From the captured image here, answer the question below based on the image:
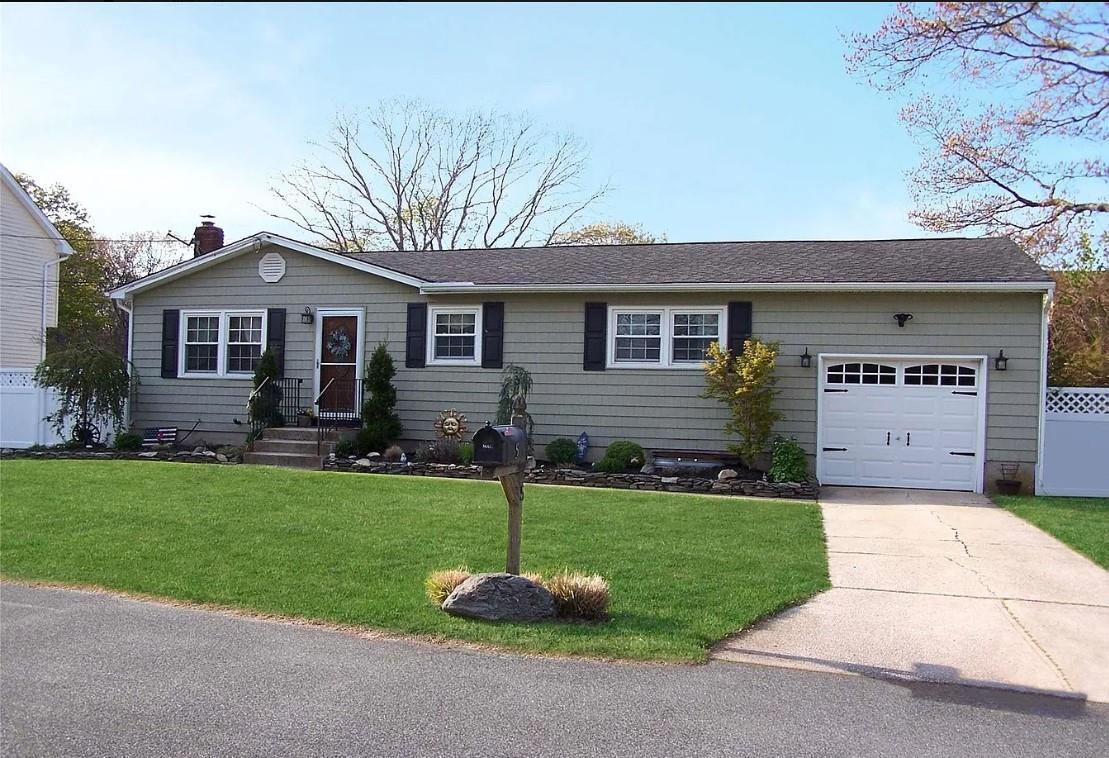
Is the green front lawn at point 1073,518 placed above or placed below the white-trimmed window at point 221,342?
below

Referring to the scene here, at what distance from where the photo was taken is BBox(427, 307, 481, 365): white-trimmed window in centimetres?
1543

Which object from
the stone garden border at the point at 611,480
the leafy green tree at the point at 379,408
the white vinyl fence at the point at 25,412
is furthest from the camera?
the white vinyl fence at the point at 25,412

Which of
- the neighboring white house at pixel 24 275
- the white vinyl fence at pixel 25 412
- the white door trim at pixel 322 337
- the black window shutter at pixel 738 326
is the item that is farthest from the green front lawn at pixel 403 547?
the neighboring white house at pixel 24 275

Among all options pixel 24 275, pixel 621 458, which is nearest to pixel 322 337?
pixel 621 458

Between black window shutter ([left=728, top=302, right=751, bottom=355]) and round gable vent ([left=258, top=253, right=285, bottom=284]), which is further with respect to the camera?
round gable vent ([left=258, top=253, right=285, bottom=284])

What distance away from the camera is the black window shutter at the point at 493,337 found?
1515cm

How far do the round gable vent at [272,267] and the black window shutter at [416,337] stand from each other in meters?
2.77

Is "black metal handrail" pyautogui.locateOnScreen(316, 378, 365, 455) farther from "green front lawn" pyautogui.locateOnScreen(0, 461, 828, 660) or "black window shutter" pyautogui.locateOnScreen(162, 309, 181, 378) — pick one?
"green front lawn" pyautogui.locateOnScreen(0, 461, 828, 660)

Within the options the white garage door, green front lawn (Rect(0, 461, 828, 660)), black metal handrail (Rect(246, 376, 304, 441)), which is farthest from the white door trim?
the white garage door

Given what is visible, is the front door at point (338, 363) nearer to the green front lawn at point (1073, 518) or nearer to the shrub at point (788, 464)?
the shrub at point (788, 464)

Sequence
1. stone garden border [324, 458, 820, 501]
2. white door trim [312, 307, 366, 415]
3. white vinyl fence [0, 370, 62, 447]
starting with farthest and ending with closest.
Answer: white vinyl fence [0, 370, 62, 447] → white door trim [312, 307, 366, 415] → stone garden border [324, 458, 820, 501]

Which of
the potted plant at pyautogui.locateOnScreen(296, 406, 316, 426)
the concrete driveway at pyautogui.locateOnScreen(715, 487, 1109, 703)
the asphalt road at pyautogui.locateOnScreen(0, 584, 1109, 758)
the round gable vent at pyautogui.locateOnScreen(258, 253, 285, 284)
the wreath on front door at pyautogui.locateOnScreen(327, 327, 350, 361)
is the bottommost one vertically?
the asphalt road at pyautogui.locateOnScreen(0, 584, 1109, 758)

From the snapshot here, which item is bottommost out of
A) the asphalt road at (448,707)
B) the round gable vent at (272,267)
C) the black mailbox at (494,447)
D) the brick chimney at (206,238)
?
the asphalt road at (448,707)

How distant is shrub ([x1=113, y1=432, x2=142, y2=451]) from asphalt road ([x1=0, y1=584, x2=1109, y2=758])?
11.3m
